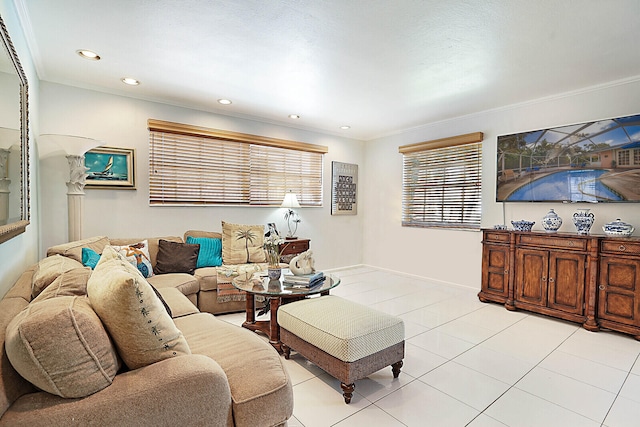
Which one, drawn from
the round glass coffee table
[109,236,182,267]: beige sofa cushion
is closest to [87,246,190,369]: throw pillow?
the round glass coffee table

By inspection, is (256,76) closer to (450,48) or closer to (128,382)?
(450,48)

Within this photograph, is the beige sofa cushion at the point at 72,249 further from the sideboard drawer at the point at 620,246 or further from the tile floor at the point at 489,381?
the sideboard drawer at the point at 620,246

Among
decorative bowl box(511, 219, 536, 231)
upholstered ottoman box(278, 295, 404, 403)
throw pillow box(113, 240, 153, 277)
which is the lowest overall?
upholstered ottoman box(278, 295, 404, 403)

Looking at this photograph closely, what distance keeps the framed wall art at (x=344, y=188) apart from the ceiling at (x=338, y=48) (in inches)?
72.3

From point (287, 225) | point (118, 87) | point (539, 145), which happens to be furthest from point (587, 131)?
point (118, 87)

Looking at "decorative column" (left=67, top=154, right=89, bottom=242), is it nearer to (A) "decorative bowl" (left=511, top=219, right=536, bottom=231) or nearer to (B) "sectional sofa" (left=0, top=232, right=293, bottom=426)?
(B) "sectional sofa" (left=0, top=232, right=293, bottom=426)

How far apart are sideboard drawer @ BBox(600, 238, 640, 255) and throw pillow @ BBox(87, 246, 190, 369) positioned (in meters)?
3.79

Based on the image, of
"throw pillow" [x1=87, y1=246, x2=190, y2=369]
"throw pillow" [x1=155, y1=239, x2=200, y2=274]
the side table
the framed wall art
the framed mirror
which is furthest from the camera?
the framed wall art

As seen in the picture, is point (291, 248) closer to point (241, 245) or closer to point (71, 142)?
point (241, 245)

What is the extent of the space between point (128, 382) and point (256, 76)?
289 cm

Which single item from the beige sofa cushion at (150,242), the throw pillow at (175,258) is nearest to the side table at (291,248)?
the throw pillow at (175,258)

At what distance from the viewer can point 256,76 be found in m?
3.18

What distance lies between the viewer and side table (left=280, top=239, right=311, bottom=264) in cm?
438

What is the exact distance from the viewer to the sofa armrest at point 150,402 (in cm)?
91
